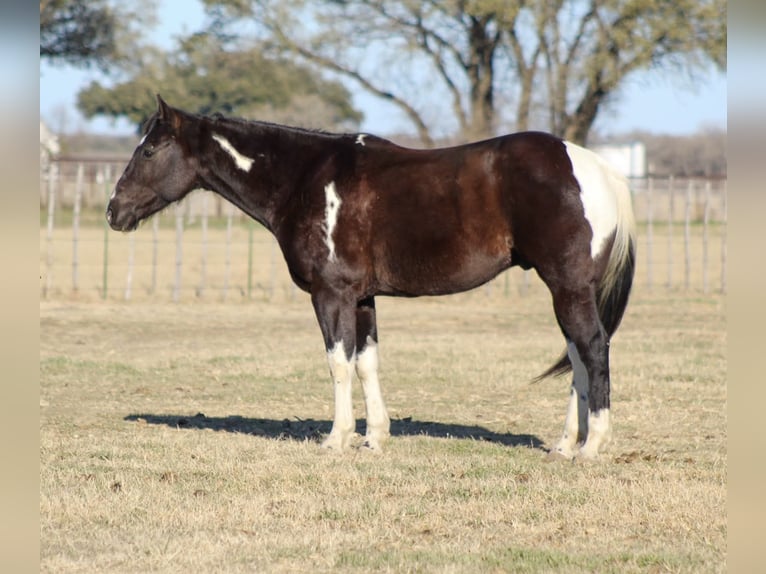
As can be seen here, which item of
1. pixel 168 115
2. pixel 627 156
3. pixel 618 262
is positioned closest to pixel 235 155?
pixel 168 115

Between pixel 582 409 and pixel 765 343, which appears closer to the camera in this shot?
pixel 765 343

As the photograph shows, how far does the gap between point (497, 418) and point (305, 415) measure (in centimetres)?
160

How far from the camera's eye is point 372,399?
7445 mm

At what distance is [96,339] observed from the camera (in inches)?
561

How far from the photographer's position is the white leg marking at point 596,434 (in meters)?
6.79

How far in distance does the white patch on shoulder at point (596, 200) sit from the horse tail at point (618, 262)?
69mm

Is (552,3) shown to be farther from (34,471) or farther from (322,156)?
(34,471)

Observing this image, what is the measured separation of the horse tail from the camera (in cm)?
688

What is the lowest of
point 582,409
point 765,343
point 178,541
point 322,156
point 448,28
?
point 178,541

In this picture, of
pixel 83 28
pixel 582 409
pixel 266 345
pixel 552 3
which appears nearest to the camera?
pixel 582 409

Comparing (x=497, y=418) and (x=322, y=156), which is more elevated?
(x=322, y=156)

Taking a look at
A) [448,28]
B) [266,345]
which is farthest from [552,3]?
[266,345]

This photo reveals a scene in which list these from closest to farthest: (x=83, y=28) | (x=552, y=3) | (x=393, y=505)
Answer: (x=393, y=505)
(x=552, y=3)
(x=83, y=28)

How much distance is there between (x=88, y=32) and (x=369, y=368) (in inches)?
1308
